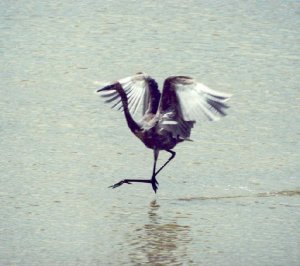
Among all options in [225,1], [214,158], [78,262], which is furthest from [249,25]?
[78,262]

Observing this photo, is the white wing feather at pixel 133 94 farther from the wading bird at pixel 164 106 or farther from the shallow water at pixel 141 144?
the shallow water at pixel 141 144

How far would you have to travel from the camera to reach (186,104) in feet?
20.5

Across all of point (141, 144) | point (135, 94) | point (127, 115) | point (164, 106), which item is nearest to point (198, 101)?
point (164, 106)

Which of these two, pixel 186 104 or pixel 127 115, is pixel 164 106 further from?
pixel 127 115

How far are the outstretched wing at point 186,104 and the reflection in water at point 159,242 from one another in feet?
2.30

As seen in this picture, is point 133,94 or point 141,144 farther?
point 141,144

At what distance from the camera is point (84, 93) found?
774 centimetres

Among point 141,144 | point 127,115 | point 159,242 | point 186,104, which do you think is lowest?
point 159,242

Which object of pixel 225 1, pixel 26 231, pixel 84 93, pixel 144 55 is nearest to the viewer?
pixel 26 231

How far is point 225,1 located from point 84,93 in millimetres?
2565

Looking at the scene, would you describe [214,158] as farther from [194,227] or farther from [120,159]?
[194,227]

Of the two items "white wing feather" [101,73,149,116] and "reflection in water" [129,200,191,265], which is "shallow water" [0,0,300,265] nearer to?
"reflection in water" [129,200,191,265]

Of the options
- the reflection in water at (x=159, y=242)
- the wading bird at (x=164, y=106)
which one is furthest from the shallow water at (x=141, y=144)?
the wading bird at (x=164, y=106)

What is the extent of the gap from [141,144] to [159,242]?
167 cm
